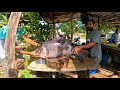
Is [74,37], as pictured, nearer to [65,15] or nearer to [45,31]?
[45,31]

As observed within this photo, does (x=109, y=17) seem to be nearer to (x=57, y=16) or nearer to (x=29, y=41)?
(x=57, y=16)

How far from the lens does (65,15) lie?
14.7 feet

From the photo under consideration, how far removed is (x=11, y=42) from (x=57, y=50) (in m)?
0.77

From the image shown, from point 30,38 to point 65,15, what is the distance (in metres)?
1.10

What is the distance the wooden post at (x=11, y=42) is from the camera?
3.51 meters

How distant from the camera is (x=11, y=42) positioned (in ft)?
11.6

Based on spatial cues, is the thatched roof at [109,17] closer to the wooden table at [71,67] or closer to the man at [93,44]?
the man at [93,44]

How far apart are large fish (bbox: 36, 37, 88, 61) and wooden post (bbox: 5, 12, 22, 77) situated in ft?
1.43

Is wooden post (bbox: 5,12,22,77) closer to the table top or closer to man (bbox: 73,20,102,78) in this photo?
the table top

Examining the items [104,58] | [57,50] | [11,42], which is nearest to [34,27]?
[11,42]

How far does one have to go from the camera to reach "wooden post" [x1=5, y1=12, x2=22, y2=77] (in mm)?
3506

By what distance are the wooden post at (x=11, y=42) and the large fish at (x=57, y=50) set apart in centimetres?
44
